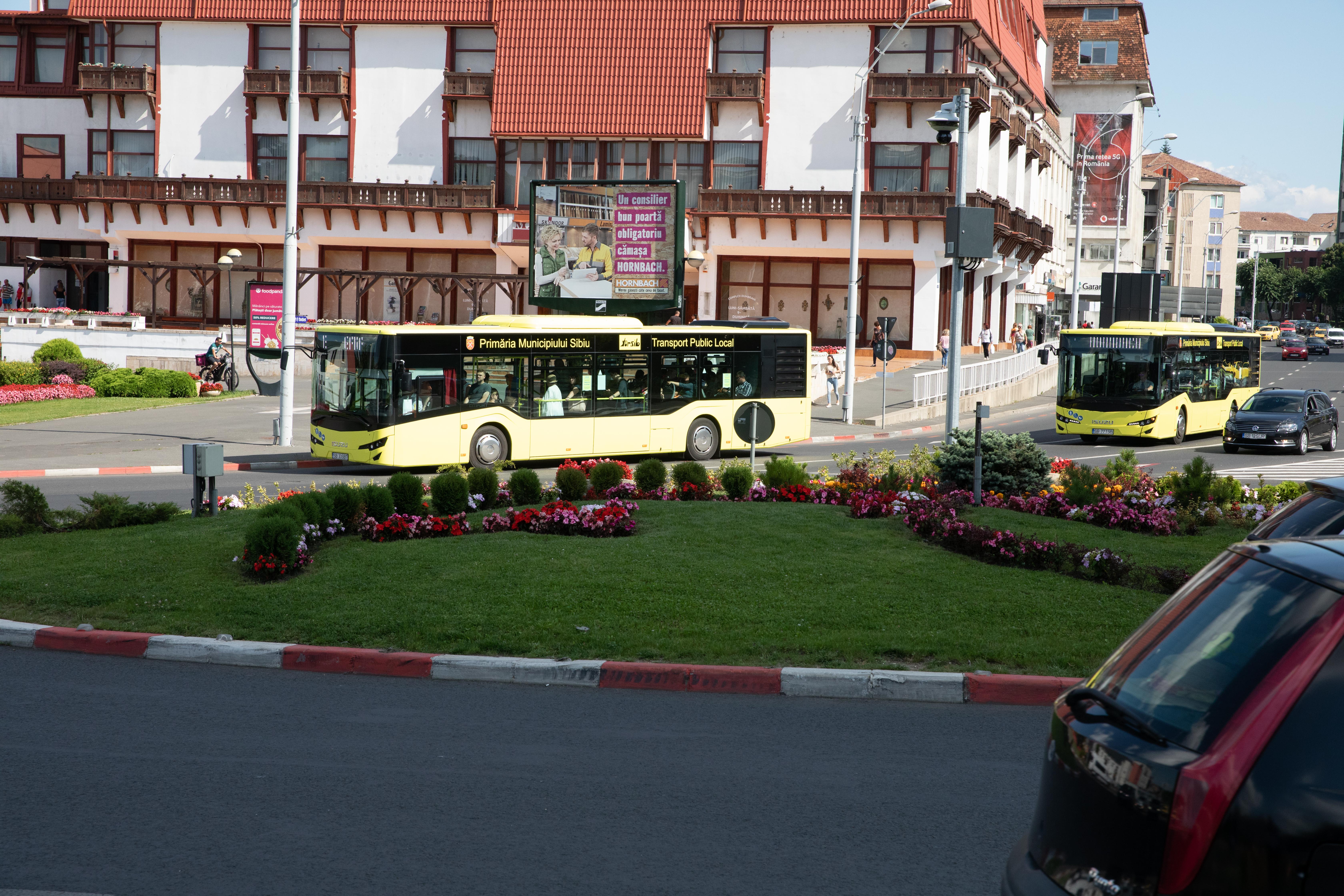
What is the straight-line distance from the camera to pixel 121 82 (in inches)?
2194

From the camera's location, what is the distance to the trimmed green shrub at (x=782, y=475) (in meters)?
14.9

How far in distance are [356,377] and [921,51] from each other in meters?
36.1

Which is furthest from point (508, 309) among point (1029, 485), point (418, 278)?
point (1029, 485)

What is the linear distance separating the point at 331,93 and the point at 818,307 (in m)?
22.8

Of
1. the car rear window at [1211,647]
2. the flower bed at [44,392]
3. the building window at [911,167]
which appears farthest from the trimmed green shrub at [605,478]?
the building window at [911,167]

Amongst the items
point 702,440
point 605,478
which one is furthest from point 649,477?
point 702,440

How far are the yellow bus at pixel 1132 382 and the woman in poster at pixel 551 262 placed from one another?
13.0 metres

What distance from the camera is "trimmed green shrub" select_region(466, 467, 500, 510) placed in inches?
549

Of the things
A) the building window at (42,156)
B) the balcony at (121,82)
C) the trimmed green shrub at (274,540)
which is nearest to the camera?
the trimmed green shrub at (274,540)

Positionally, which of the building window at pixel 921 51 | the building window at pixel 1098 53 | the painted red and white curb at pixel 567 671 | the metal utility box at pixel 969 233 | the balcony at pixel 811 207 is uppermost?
the building window at pixel 1098 53

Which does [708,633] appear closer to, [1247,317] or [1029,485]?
[1029,485]

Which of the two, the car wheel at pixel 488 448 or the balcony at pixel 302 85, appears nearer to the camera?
the car wheel at pixel 488 448

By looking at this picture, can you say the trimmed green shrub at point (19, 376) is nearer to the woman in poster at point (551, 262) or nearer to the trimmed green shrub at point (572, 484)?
the woman in poster at point (551, 262)

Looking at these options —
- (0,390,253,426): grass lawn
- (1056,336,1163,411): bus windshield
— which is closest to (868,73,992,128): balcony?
(1056,336,1163,411): bus windshield
